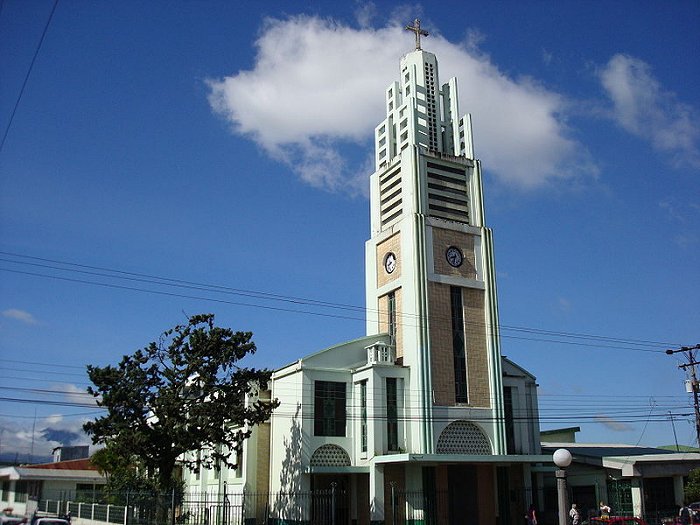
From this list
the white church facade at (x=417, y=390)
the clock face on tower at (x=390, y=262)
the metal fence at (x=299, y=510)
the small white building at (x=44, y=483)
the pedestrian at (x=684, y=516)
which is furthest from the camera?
the clock face on tower at (x=390, y=262)

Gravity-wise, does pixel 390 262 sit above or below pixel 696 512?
above

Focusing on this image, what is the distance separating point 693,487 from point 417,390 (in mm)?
15815

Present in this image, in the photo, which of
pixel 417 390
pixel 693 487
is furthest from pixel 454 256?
pixel 693 487

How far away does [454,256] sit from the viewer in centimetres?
4628

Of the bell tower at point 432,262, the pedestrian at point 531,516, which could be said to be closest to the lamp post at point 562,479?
Answer: the bell tower at point 432,262

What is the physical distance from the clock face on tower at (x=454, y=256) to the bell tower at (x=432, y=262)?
0.23ft

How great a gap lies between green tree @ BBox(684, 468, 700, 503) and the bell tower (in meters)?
10.1

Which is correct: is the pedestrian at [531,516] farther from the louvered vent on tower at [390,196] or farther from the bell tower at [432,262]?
the louvered vent on tower at [390,196]

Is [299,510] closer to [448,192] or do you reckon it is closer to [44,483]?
[44,483]

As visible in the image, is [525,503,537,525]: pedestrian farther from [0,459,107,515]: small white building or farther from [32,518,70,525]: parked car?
[32,518,70,525]: parked car

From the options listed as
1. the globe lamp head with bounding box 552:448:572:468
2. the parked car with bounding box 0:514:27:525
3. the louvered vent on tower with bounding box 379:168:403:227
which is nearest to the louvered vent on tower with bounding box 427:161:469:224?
the louvered vent on tower with bounding box 379:168:403:227

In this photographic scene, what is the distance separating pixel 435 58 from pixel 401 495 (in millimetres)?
30484

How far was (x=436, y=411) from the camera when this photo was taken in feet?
136

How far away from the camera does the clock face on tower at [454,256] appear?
4600cm
